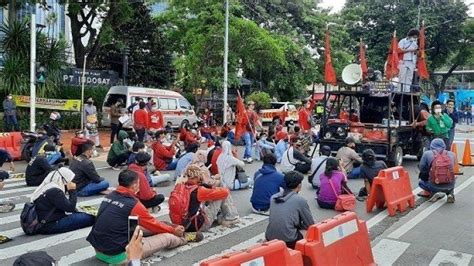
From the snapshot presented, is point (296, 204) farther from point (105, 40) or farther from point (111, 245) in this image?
point (105, 40)

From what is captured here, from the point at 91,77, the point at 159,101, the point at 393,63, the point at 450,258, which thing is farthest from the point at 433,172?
the point at 91,77

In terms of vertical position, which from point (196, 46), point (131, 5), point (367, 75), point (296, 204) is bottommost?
point (296, 204)

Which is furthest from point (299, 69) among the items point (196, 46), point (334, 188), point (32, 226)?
point (32, 226)

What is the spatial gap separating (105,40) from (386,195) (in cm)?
2308

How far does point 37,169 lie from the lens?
1001 centimetres

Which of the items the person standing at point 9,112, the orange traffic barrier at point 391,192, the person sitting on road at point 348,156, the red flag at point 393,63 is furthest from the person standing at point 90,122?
the orange traffic barrier at point 391,192

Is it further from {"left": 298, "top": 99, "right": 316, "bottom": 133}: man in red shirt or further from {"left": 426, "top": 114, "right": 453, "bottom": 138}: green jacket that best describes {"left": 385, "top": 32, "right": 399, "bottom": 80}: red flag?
{"left": 298, "top": 99, "right": 316, "bottom": 133}: man in red shirt

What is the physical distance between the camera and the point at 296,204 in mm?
5676

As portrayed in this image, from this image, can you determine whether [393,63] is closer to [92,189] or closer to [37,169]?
[92,189]

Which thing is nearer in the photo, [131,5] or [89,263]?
[89,263]

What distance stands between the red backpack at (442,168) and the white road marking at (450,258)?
2.85m

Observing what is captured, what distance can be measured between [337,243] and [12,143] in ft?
39.5

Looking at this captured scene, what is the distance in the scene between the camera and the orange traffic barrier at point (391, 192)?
864cm

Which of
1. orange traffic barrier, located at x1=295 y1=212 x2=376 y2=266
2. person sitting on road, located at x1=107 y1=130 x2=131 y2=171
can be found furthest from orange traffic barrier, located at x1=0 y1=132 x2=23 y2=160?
orange traffic barrier, located at x1=295 y1=212 x2=376 y2=266
